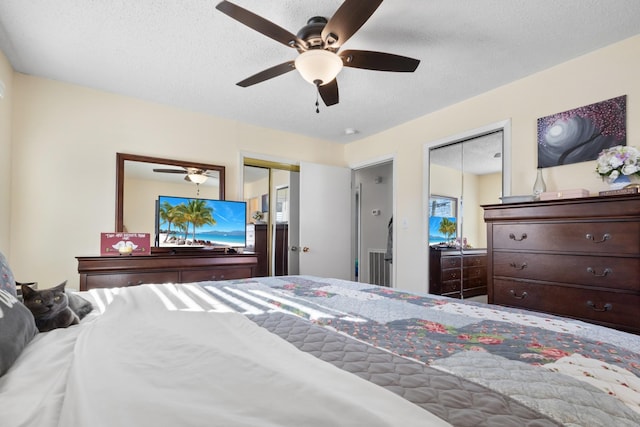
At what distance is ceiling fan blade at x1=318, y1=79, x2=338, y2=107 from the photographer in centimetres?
227

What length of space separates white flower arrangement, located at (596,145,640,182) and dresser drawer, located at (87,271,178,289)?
3.45 metres

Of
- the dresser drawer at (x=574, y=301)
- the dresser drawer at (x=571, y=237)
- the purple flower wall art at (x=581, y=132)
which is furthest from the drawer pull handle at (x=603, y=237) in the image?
the purple flower wall art at (x=581, y=132)

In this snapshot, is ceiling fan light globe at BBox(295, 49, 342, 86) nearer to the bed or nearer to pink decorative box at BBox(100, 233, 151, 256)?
the bed

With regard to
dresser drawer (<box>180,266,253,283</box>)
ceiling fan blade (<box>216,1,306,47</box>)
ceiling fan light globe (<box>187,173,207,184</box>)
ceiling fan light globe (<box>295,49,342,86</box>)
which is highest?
ceiling fan blade (<box>216,1,306,47</box>)

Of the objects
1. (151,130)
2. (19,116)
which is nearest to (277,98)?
(151,130)

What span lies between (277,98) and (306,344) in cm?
281

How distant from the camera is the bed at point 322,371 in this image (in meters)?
0.51

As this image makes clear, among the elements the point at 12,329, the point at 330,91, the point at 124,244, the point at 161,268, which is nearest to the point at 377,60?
the point at 330,91

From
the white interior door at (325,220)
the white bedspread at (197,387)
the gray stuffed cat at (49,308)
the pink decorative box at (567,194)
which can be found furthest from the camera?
the white interior door at (325,220)

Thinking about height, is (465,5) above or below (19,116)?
above

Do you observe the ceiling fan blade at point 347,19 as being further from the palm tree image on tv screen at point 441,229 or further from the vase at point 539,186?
the palm tree image on tv screen at point 441,229

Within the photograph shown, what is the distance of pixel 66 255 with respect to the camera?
2920 mm

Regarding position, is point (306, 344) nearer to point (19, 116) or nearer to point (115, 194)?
point (115, 194)

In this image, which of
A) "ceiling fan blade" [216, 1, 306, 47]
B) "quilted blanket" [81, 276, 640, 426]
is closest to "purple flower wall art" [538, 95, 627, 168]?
"quilted blanket" [81, 276, 640, 426]
